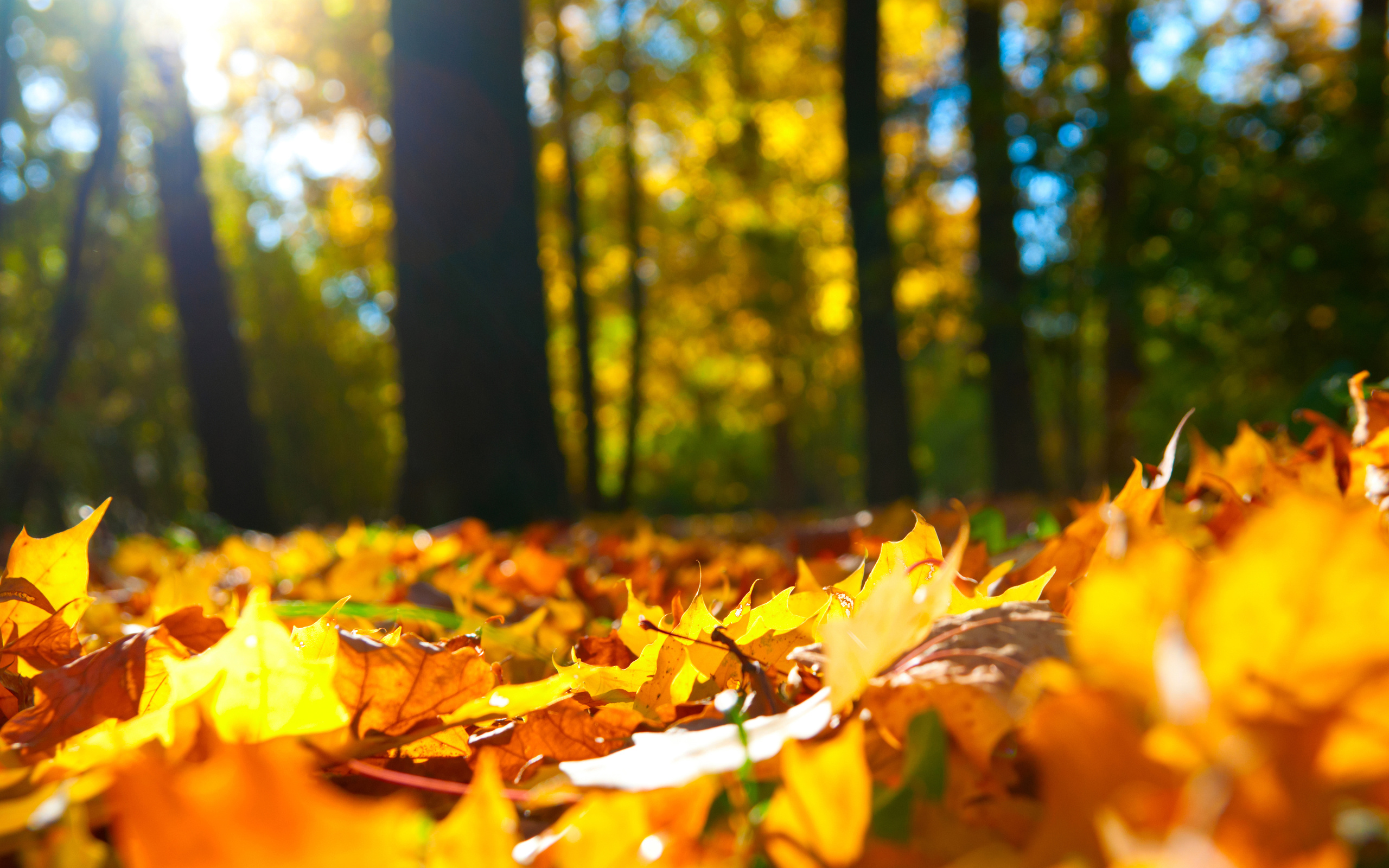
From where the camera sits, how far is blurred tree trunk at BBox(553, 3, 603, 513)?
12.9m

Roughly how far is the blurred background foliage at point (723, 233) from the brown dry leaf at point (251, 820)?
82.4 inches

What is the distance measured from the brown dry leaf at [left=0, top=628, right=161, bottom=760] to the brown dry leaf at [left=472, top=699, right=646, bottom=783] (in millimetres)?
261

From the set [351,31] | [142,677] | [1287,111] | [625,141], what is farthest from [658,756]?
[625,141]

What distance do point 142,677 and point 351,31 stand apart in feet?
42.5

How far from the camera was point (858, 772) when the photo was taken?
435mm

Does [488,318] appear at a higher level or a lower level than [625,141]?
Answer: lower

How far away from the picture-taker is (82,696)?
67 cm

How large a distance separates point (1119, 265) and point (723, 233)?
445 inches

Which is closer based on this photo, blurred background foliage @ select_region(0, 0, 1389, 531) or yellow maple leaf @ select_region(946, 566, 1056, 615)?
yellow maple leaf @ select_region(946, 566, 1056, 615)

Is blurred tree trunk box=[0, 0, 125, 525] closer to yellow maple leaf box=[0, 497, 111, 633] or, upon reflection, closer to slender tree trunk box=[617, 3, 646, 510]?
yellow maple leaf box=[0, 497, 111, 633]

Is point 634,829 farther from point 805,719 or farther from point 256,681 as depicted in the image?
point 256,681

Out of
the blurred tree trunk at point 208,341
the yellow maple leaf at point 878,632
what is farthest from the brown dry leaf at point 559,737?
the blurred tree trunk at point 208,341

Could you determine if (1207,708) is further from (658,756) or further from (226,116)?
(226,116)

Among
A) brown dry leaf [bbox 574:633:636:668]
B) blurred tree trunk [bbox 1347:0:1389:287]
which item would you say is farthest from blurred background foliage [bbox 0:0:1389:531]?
brown dry leaf [bbox 574:633:636:668]
